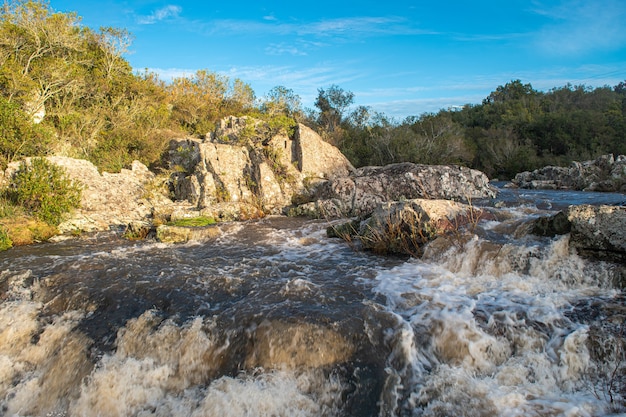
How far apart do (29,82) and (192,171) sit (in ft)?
25.5

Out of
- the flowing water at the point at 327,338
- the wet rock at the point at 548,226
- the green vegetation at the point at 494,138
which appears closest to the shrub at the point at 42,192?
the flowing water at the point at 327,338

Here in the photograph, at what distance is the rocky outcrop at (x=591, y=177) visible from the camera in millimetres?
20359

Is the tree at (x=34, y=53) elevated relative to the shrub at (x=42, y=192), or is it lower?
elevated

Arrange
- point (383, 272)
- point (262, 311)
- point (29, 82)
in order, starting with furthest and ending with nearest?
point (29, 82) → point (383, 272) → point (262, 311)

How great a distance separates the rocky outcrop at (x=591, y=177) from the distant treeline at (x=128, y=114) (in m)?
7.08

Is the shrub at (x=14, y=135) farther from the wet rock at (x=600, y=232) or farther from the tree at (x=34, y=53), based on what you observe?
the wet rock at (x=600, y=232)

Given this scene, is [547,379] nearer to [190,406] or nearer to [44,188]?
[190,406]

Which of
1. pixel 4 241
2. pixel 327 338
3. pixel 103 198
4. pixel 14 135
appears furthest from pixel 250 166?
pixel 327 338

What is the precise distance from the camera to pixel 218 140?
18.2 metres

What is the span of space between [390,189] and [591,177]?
16.9 meters

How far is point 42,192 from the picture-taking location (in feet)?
35.9

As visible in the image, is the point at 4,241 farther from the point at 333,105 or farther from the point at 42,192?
the point at 333,105

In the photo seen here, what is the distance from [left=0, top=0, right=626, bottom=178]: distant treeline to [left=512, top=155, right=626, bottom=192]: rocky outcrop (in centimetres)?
708

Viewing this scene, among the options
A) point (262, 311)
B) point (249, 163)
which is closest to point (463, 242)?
point (262, 311)
